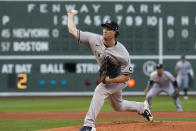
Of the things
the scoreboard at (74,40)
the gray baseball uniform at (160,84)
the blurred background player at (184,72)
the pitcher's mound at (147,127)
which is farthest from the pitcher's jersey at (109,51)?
the blurred background player at (184,72)

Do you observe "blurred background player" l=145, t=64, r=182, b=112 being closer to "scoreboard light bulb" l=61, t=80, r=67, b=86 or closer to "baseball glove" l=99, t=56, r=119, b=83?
"scoreboard light bulb" l=61, t=80, r=67, b=86

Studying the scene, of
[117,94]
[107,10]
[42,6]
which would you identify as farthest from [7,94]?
[117,94]

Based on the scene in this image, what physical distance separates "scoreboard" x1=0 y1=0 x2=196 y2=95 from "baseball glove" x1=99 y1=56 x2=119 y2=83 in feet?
38.0

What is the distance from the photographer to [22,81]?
62.8 ft

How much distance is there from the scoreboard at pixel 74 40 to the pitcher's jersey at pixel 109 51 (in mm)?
11623

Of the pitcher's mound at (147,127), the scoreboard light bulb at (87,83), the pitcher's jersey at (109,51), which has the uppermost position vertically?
the pitcher's jersey at (109,51)

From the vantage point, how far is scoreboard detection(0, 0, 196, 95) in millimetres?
18984

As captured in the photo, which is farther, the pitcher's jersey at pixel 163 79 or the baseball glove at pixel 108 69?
the pitcher's jersey at pixel 163 79

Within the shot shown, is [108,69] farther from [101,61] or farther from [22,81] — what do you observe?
[22,81]

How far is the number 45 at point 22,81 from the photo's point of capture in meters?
19.1

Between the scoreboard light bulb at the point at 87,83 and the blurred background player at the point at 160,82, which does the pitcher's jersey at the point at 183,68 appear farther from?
the blurred background player at the point at 160,82

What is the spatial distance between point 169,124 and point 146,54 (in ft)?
38.2

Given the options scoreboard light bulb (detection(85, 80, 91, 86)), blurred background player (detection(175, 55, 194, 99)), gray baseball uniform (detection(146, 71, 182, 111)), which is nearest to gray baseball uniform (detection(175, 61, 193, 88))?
blurred background player (detection(175, 55, 194, 99))

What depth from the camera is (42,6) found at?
1912cm
